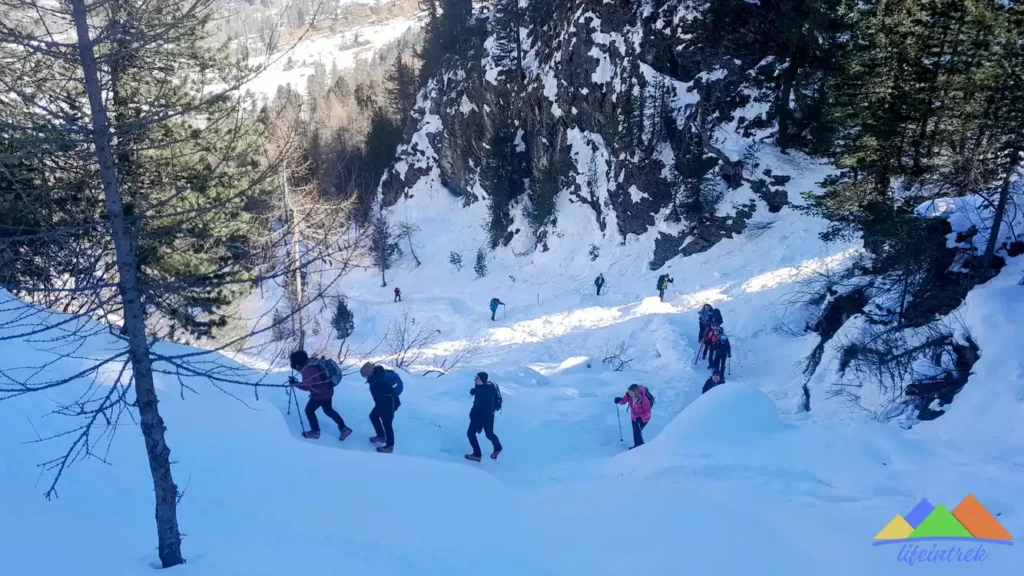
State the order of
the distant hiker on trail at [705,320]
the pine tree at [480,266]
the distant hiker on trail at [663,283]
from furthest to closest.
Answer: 1. the pine tree at [480,266]
2. the distant hiker on trail at [663,283]
3. the distant hiker on trail at [705,320]

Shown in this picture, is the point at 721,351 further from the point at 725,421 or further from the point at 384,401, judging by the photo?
the point at 384,401

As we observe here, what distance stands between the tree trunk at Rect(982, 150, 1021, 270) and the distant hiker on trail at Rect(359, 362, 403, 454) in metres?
10.6

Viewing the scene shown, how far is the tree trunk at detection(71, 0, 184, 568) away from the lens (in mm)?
3941

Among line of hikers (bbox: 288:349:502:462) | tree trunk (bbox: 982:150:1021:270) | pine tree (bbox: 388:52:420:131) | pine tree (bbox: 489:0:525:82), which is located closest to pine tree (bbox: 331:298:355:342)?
pine tree (bbox: 489:0:525:82)

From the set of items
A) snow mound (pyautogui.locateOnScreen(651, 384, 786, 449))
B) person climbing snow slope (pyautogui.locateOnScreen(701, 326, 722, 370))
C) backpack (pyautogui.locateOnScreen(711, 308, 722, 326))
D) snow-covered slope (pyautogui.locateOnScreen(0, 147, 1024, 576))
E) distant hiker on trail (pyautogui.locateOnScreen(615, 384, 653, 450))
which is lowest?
person climbing snow slope (pyautogui.locateOnScreen(701, 326, 722, 370))

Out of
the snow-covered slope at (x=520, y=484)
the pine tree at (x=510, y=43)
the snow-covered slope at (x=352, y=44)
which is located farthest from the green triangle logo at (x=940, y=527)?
the snow-covered slope at (x=352, y=44)

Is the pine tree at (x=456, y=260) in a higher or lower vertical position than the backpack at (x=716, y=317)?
lower

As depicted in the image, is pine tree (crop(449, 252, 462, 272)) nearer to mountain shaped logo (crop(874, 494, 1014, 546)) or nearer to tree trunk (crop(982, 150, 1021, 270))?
tree trunk (crop(982, 150, 1021, 270))

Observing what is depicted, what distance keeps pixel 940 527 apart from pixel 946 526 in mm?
59

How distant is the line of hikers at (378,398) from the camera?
7.35 meters

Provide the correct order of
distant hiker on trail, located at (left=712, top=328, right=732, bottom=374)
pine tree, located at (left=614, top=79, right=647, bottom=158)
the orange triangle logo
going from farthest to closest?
pine tree, located at (left=614, top=79, right=647, bottom=158), distant hiker on trail, located at (left=712, top=328, right=732, bottom=374), the orange triangle logo

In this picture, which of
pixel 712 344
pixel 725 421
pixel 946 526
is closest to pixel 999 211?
pixel 725 421

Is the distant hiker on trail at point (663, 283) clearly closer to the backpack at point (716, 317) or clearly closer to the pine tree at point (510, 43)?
the backpack at point (716, 317)

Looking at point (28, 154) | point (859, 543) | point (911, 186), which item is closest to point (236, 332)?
point (28, 154)
